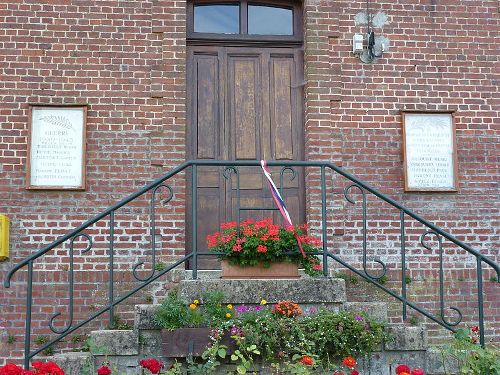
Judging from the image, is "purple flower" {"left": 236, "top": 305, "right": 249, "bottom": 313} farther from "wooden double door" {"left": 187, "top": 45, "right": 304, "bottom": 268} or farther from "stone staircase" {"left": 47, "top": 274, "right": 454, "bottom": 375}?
"wooden double door" {"left": 187, "top": 45, "right": 304, "bottom": 268}

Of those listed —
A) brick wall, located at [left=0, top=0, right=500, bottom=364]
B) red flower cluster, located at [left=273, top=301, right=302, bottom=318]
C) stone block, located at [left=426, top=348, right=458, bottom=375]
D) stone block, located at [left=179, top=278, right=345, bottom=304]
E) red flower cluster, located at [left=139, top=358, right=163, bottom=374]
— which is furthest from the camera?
brick wall, located at [left=0, top=0, right=500, bottom=364]

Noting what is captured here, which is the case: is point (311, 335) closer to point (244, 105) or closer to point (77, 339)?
point (77, 339)

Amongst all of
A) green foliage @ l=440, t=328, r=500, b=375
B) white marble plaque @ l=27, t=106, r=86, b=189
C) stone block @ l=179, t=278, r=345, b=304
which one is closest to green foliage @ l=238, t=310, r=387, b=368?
stone block @ l=179, t=278, r=345, b=304

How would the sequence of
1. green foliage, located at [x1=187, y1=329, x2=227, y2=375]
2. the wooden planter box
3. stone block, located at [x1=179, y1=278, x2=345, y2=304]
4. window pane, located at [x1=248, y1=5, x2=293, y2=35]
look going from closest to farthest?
green foliage, located at [x1=187, y1=329, x2=227, y2=375], the wooden planter box, stone block, located at [x1=179, y1=278, x2=345, y2=304], window pane, located at [x1=248, y1=5, x2=293, y2=35]

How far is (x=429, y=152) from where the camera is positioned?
7746 mm

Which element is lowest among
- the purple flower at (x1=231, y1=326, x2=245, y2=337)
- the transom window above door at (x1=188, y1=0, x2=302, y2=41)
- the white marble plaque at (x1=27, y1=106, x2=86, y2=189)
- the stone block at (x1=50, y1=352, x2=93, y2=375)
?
the stone block at (x1=50, y1=352, x2=93, y2=375)

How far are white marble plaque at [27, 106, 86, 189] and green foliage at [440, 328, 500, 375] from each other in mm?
3843

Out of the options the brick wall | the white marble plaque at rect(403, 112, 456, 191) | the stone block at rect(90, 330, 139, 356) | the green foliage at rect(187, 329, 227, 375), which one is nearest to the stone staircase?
the stone block at rect(90, 330, 139, 356)

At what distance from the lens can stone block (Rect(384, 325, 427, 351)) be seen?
5.52 metres

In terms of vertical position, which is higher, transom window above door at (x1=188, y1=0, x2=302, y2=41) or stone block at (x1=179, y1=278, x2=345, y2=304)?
transom window above door at (x1=188, y1=0, x2=302, y2=41)

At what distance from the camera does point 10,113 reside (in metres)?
7.42

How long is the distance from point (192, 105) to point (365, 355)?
3.51 metres

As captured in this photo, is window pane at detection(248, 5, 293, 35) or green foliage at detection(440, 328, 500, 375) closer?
green foliage at detection(440, 328, 500, 375)

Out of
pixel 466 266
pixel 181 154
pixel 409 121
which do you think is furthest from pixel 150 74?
pixel 466 266
